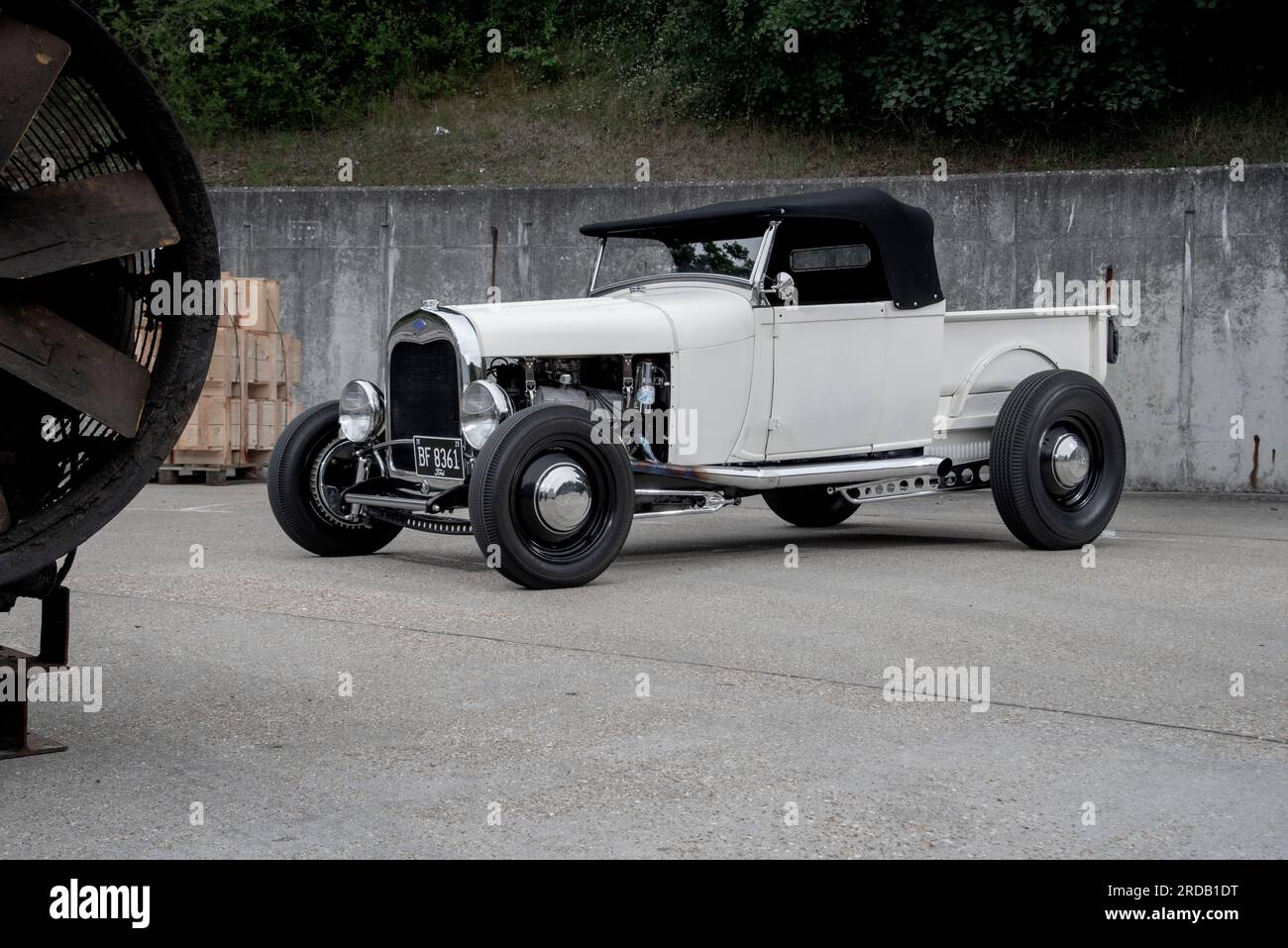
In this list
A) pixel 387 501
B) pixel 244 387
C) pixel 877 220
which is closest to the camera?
pixel 387 501

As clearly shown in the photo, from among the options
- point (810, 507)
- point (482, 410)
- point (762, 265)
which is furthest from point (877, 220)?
point (482, 410)

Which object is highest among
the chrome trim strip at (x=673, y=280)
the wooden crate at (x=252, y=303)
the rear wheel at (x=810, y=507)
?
the wooden crate at (x=252, y=303)

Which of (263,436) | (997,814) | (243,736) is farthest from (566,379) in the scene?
(263,436)

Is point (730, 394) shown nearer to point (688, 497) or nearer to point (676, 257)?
point (688, 497)

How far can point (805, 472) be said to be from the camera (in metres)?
9.04

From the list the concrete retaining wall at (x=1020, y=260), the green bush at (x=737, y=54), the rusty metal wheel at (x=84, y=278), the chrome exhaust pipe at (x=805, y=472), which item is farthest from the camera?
the green bush at (x=737, y=54)

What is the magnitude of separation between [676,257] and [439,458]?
2185mm

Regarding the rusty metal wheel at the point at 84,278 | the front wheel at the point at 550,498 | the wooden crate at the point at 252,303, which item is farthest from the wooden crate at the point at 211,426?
the rusty metal wheel at the point at 84,278

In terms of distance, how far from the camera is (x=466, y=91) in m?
20.9

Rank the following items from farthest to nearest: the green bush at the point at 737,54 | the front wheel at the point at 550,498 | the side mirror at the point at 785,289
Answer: the green bush at the point at 737,54, the side mirror at the point at 785,289, the front wheel at the point at 550,498

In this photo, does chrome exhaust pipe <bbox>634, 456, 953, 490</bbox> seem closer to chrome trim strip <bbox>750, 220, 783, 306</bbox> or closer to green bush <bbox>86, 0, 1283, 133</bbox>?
chrome trim strip <bbox>750, 220, 783, 306</bbox>

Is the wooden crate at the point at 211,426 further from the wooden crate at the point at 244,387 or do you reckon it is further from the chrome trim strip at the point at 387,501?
the chrome trim strip at the point at 387,501

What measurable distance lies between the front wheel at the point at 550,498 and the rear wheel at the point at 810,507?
3.13m

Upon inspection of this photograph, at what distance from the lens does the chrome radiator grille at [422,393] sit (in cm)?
855
